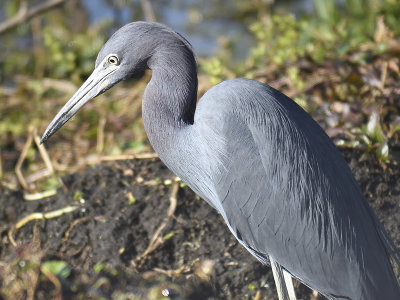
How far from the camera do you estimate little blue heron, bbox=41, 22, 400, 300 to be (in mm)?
3080

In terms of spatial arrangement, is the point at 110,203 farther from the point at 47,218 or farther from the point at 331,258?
the point at 331,258

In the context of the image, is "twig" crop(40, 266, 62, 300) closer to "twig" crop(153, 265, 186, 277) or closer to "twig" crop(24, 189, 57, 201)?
"twig" crop(153, 265, 186, 277)

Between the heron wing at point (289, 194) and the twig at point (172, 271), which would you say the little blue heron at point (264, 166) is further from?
the twig at point (172, 271)

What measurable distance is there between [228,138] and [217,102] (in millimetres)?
196

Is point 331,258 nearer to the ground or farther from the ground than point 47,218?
farther from the ground

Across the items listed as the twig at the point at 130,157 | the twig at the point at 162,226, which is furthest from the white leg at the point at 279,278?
the twig at the point at 130,157

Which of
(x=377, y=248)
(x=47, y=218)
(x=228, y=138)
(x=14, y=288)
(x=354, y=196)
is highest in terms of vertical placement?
(x=228, y=138)

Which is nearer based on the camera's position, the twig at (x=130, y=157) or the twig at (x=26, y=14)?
the twig at (x=130, y=157)

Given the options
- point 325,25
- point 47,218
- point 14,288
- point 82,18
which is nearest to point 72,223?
point 47,218

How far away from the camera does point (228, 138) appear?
3.12 metres

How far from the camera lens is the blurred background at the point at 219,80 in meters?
4.34

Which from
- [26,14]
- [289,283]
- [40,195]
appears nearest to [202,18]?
[26,14]

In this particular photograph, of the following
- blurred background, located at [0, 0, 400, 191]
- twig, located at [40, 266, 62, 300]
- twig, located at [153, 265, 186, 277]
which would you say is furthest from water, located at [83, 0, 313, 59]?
twig, located at [40, 266, 62, 300]

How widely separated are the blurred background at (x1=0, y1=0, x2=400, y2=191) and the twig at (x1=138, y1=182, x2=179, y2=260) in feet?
1.87
